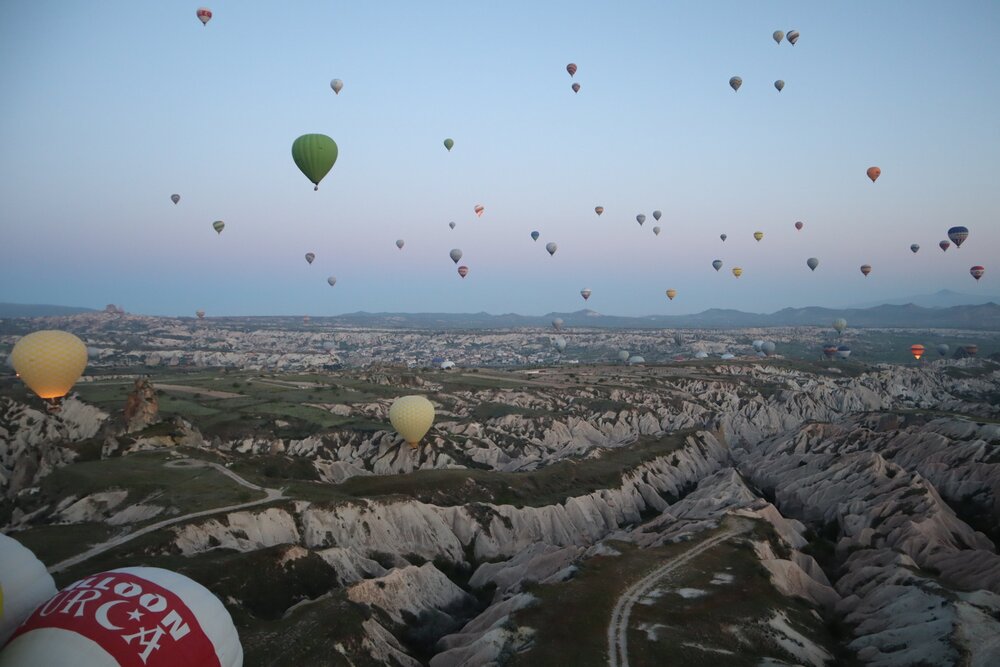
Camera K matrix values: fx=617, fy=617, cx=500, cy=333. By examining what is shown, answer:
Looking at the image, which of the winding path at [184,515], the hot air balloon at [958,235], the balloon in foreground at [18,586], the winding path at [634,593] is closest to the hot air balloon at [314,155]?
the winding path at [184,515]

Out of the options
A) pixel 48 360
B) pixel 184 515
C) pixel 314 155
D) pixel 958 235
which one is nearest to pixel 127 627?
pixel 184 515

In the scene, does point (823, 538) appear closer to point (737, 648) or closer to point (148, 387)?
point (737, 648)

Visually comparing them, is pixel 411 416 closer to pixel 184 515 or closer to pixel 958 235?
pixel 184 515

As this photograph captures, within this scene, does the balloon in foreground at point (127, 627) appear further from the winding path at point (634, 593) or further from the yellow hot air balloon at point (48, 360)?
the yellow hot air balloon at point (48, 360)

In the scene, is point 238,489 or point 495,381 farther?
point 495,381

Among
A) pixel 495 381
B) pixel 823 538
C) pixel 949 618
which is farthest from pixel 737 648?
pixel 495 381
